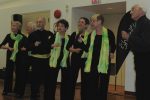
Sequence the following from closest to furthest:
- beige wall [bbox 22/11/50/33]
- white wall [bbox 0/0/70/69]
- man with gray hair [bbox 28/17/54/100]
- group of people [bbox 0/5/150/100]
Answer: group of people [bbox 0/5/150/100]
man with gray hair [bbox 28/17/54/100]
white wall [bbox 0/0/70/69]
beige wall [bbox 22/11/50/33]

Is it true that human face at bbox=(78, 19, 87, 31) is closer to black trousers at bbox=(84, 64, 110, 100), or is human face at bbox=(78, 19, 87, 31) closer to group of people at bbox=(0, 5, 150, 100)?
group of people at bbox=(0, 5, 150, 100)

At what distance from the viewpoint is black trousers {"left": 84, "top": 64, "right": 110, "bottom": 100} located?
12.7ft

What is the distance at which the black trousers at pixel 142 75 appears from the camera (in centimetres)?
334

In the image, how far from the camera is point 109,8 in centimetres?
684

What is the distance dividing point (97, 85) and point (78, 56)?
61cm

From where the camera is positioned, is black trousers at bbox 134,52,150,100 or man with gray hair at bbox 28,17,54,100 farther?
man with gray hair at bbox 28,17,54,100

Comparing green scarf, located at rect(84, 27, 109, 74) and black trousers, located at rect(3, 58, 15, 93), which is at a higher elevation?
green scarf, located at rect(84, 27, 109, 74)

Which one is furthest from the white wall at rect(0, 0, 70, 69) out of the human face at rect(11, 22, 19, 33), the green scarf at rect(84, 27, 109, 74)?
the green scarf at rect(84, 27, 109, 74)

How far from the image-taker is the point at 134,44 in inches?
132

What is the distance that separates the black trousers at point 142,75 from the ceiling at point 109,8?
3.00 meters

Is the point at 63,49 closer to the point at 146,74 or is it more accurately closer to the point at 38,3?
the point at 146,74

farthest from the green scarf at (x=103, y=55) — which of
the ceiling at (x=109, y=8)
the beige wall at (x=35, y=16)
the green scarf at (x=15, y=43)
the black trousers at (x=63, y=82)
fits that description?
the beige wall at (x=35, y=16)

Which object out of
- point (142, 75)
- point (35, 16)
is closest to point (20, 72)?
point (142, 75)

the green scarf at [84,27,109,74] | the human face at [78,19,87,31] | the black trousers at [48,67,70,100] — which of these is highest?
the human face at [78,19,87,31]
